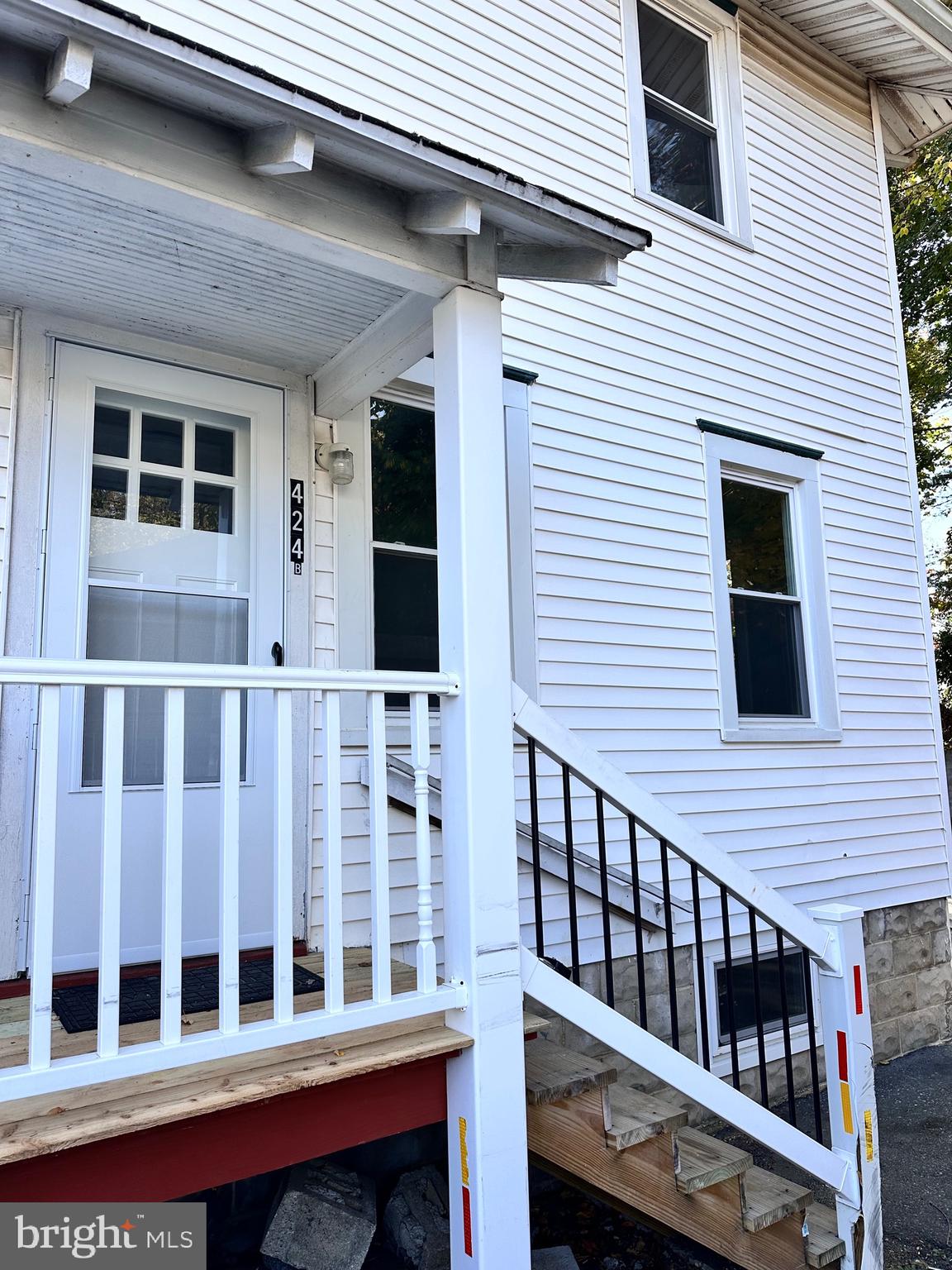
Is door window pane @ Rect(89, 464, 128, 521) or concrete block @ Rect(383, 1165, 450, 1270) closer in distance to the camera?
concrete block @ Rect(383, 1165, 450, 1270)

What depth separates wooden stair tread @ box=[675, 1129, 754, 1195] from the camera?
2756 mm

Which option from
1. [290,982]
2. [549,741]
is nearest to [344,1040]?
[290,982]

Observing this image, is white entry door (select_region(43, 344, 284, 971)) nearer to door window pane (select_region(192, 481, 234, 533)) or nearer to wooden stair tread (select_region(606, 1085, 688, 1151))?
door window pane (select_region(192, 481, 234, 533))

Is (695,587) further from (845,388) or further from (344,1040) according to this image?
(344,1040)

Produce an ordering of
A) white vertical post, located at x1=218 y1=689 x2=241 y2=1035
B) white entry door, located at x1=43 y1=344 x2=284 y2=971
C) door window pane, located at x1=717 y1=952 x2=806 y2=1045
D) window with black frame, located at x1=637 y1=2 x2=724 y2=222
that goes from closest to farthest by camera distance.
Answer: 1. white vertical post, located at x1=218 y1=689 x2=241 y2=1035
2. white entry door, located at x1=43 y1=344 x2=284 y2=971
3. door window pane, located at x1=717 y1=952 x2=806 y2=1045
4. window with black frame, located at x1=637 y1=2 x2=724 y2=222

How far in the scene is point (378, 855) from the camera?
250 centimetres

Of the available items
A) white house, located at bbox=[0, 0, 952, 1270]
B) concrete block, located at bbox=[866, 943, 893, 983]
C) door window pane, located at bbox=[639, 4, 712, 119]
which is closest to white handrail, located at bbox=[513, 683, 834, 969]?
white house, located at bbox=[0, 0, 952, 1270]

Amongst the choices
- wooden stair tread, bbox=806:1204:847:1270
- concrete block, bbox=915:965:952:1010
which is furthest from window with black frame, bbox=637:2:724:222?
wooden stair tread, bbox=806:1204:847:1270

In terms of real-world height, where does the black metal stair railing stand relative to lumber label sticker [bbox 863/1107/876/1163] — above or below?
above

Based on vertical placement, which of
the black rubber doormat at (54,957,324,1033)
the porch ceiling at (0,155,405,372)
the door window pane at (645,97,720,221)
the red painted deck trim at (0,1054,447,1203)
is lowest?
the red painted deck trim at (0,1054,447,1203)

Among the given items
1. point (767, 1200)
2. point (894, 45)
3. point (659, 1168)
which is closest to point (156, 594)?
point (659, 1168)

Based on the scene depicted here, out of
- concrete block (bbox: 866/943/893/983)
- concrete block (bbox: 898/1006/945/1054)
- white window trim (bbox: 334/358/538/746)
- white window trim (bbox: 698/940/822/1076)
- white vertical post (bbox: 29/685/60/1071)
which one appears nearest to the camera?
white vertical post (bbox: 29/685/60/1071)

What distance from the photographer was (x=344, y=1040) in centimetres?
238

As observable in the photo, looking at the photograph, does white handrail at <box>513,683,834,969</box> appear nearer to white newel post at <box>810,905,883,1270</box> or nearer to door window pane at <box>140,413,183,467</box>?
white newel post at <box>810,905,883,1270</box>
